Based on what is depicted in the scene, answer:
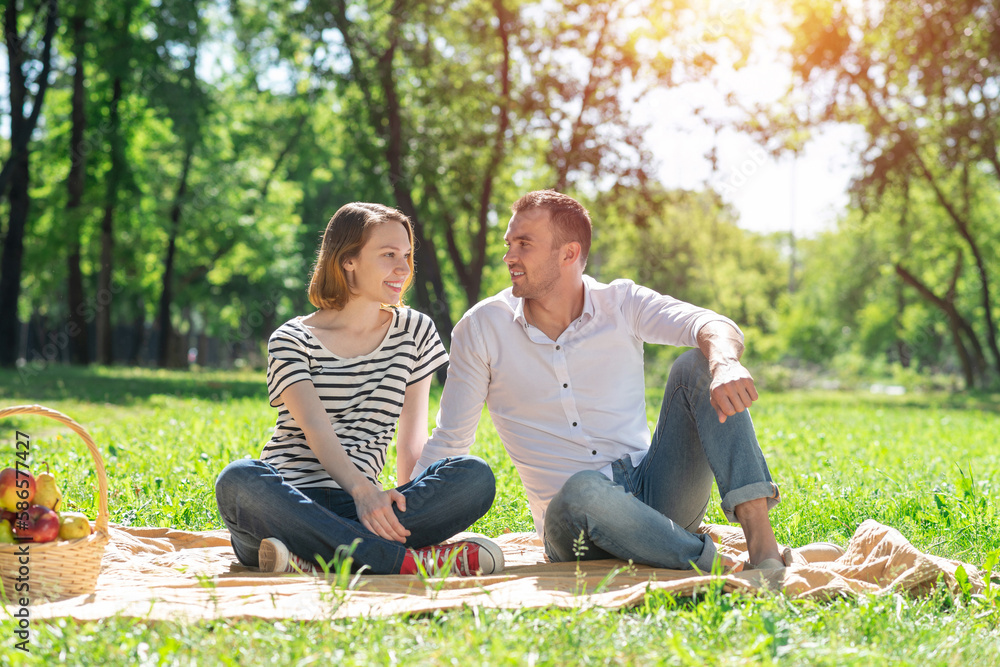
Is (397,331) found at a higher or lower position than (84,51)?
lower

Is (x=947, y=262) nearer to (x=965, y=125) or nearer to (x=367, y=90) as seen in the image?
(x=965, y=125)

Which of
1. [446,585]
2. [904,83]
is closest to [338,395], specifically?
[446,585]

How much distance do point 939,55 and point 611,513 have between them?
18020 mm

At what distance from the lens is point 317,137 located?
2680 cm

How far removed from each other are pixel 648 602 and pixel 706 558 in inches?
25.7

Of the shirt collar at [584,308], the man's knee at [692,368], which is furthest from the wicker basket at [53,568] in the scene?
the man's knee at [692,368]

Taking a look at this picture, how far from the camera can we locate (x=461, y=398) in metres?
3.74

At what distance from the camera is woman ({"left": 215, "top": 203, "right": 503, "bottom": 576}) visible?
3227 mm

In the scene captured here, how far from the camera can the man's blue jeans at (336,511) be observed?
3209 millimetres

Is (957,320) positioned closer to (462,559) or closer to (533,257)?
(533,257)

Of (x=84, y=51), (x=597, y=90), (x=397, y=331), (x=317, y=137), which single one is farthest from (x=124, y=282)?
(x=397, y=331)

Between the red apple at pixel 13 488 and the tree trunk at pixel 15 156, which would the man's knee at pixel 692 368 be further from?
the tree trunk at pixel 15 156

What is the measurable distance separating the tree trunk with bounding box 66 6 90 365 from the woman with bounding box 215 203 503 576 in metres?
16.3

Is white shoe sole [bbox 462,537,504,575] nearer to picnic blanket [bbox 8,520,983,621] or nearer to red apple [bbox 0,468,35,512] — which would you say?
picnic blanket [bbox 8,520,983,621]
